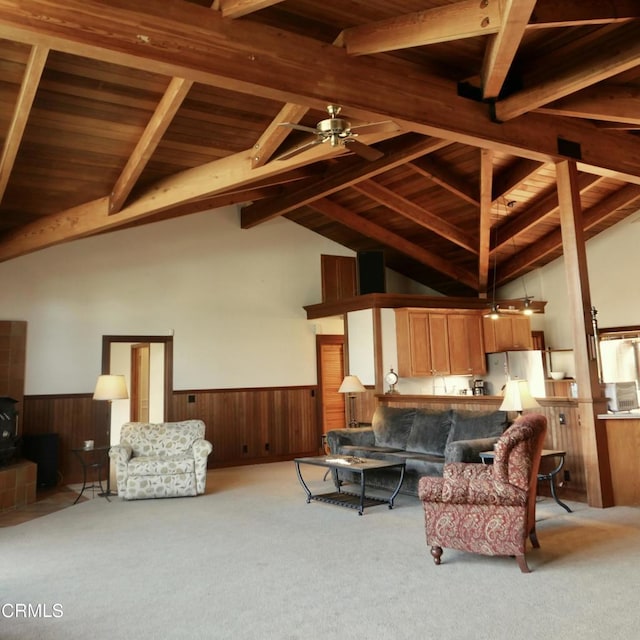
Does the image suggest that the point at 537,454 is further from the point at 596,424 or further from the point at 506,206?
the point at 506,206

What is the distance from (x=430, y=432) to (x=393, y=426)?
23.5 inches

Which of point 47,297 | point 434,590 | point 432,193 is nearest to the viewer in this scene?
point 434,590

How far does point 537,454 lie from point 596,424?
2.09m

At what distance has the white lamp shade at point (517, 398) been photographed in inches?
200

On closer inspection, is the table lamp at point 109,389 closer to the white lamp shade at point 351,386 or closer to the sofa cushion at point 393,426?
the white lamp shade at point 351,386

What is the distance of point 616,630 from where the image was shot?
107 inches

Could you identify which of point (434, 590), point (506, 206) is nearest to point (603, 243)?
point (506, 206)

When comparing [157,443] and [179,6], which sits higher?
[179,6]

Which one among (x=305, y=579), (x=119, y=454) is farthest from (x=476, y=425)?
(x=119, y=454)

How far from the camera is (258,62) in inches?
158

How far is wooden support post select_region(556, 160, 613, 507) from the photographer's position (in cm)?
538

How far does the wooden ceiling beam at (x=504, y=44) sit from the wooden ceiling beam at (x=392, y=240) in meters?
4.35

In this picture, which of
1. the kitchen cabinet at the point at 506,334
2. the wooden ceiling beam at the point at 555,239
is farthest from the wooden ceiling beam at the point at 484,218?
the kitchen cabinet at the point at 506,334

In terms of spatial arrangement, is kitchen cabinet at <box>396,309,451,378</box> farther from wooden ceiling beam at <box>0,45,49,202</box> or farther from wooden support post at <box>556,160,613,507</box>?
wooden ceiling beam at <box>0,45,49,202</box>
